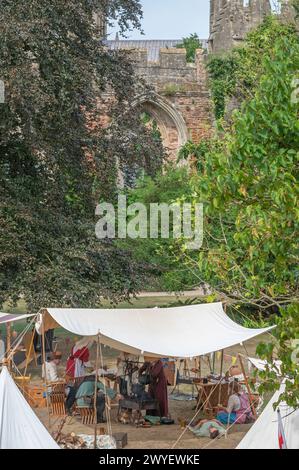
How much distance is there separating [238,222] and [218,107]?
2324 centimetres

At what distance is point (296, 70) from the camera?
8.70 metres

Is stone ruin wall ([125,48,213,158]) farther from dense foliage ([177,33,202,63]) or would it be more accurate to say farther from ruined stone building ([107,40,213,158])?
dense foliage ([177,33,202,63])

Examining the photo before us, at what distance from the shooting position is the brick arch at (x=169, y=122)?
108ft

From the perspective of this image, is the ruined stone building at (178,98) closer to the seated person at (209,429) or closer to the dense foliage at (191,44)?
the seated person at (209,429)

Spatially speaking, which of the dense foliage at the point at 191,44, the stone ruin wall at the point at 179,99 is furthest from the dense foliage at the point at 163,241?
the dense foliage at the point at 191,44

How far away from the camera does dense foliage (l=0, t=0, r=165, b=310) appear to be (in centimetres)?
1547

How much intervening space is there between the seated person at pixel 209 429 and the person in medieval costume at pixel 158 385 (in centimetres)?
111

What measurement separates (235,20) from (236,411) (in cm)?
2192

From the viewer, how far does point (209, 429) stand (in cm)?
1336

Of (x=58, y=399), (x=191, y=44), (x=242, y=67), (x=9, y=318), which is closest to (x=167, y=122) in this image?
(x=242, y=67)

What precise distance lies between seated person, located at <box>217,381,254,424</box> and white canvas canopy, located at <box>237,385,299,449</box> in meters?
2.65
